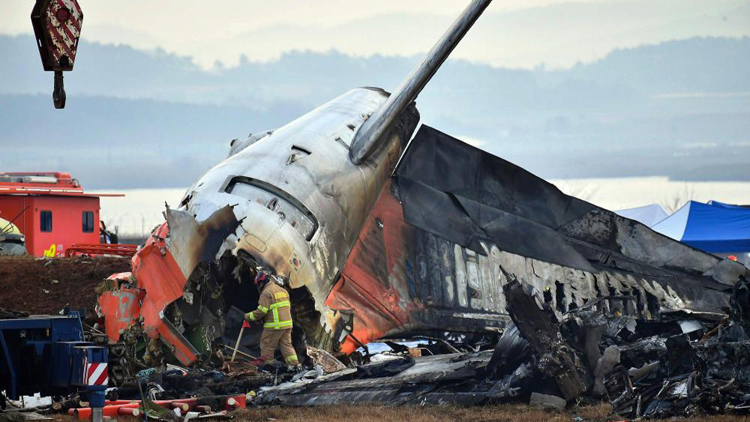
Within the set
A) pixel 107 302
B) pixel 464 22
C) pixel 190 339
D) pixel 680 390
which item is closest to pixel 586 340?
pixel 680 390

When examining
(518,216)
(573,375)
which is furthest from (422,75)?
(573,375)

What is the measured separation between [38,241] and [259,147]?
1620cm

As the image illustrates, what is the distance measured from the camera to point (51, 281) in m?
Result: 27.0

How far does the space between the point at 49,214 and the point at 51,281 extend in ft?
29.1

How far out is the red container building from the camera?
34.7 m

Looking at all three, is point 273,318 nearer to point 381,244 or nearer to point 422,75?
point 381,244

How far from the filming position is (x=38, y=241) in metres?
35.0

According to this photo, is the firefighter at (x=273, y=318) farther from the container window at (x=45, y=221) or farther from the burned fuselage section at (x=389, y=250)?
the container window at (x=45, y=221)

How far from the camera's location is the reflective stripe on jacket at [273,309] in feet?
58.0

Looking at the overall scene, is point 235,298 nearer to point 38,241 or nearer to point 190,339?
point 190,339

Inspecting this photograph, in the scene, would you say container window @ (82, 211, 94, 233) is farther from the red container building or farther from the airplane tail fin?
the airplane tail fin

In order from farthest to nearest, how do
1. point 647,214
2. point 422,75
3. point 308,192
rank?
point 647,214, point 422,75, point 308,192

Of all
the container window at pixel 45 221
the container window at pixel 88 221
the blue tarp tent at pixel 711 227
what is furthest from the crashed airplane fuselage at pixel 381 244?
the container window at pixel 88 221

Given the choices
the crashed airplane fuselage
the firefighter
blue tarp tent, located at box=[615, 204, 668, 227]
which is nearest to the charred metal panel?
the crashed airplane fuselage
